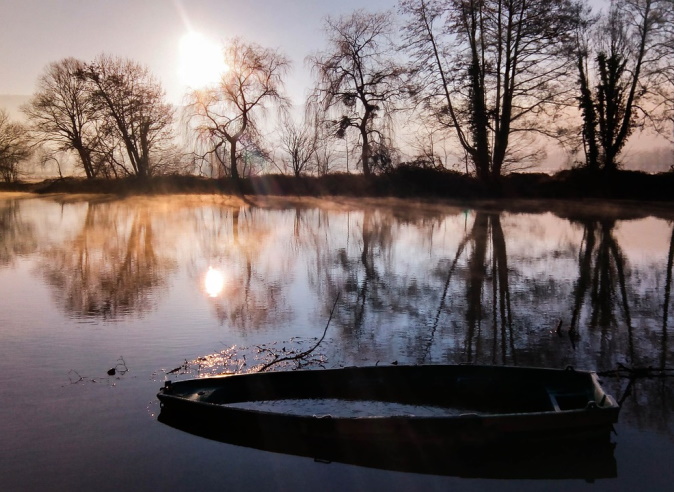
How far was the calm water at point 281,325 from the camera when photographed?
5.19 metres

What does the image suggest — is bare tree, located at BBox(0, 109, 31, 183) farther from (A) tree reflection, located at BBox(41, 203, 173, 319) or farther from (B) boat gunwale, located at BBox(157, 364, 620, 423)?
(B) boat gunwale, located at BBox(157, 364, 620, 423)

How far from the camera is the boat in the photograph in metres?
5.17

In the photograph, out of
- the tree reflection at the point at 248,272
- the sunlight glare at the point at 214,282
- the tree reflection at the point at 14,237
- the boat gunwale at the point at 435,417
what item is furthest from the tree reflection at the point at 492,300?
the tree reflection at the point at 14,237

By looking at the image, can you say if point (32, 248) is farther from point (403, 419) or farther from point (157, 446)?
point (403, 419)

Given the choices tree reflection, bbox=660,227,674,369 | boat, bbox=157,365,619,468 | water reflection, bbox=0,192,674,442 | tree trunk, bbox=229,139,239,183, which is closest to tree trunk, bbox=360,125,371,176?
tree trunk, bbox=229,139,239,183

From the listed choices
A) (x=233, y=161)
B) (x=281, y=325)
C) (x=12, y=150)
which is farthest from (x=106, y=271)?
(x=12, y=150)

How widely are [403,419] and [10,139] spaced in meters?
54.7

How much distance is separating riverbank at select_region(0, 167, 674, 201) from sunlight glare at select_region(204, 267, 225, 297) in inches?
887

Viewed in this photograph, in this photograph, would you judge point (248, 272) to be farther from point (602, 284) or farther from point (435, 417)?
point (435, 417)

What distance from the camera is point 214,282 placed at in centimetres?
1237

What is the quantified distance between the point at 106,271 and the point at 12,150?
144 ft

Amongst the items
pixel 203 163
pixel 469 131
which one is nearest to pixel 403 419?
pixel 469 131

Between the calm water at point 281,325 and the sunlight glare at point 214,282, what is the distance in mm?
65

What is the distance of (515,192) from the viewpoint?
1309 inches
